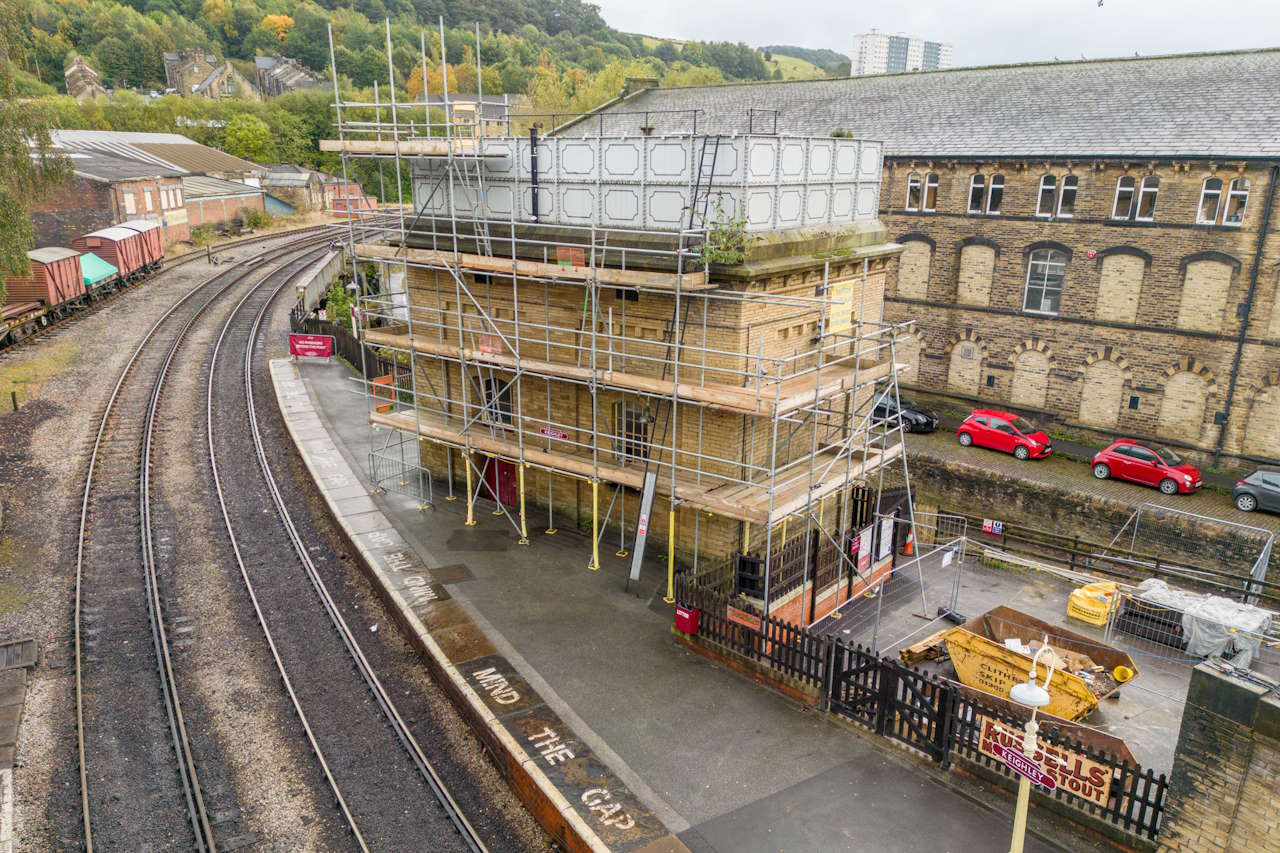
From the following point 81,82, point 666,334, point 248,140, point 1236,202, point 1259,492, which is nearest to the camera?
point 666,334

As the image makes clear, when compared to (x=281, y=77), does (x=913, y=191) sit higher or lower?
lower

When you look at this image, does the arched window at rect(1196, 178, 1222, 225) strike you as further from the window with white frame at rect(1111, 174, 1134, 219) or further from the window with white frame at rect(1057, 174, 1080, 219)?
the window with white frame at rect(1057, 174, 1080, 219)

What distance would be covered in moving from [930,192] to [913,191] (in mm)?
662

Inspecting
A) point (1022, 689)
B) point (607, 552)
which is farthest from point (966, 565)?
point (1022, 689)

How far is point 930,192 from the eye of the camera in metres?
31.9

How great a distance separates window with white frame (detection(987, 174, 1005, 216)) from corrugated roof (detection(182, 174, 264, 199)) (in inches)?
2057

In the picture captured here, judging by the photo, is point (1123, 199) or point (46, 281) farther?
point (46, 281)

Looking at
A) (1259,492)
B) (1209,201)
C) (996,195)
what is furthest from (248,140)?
(1259,492)

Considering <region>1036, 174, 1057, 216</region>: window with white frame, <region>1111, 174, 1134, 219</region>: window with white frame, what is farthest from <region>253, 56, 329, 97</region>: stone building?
<region>1111, 174, 1134, 219</region>: window with white frame

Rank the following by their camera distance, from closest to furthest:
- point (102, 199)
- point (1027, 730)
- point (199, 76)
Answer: point (1027, 730), point (102, 199), point (199, 76)

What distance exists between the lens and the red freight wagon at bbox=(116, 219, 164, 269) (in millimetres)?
46781

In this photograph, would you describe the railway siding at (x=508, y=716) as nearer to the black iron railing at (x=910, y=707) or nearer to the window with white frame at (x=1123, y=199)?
the black iron railing at (x=910, y=707)

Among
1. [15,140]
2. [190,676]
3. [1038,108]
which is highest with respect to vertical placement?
[1038,108]

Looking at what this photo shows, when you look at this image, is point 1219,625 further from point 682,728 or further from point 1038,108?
point 1038,108
